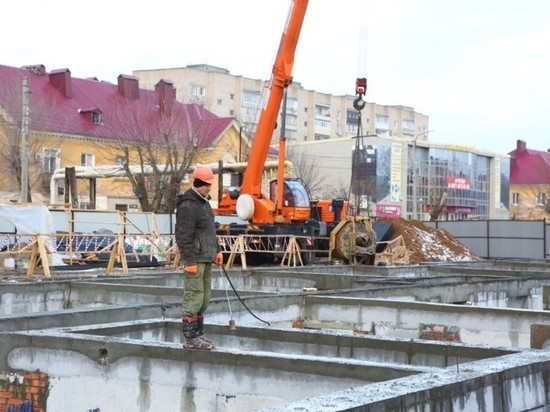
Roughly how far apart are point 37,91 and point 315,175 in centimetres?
2710

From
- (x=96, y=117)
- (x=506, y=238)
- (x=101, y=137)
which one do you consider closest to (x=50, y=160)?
(x=101, y=137)

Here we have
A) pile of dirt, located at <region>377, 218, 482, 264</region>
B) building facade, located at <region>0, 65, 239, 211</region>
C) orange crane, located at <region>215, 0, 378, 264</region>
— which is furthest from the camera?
building facade, located at <region>0, 65, 239, 211</region>

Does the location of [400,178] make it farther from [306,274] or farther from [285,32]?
[306,274]

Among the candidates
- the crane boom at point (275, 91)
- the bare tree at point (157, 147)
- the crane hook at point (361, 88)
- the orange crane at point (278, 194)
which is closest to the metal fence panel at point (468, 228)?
the bare tree at point (157, 147)

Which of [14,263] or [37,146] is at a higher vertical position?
[37,146]

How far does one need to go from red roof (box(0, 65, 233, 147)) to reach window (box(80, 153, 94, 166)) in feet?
4.39

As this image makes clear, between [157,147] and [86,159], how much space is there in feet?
29.5

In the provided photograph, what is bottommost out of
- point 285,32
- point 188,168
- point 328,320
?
point 328,320

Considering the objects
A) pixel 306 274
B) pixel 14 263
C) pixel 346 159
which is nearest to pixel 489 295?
pixel 306 274

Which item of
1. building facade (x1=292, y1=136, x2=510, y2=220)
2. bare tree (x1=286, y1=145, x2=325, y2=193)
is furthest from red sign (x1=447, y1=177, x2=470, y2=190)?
bare tree (x1=286, y1=145, x2=325, y2=193)

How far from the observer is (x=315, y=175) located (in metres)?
74.3

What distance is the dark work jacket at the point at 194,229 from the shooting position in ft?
26.0

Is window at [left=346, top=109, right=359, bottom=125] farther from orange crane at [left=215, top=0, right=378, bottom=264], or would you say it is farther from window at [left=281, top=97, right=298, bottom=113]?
orange crane at [left=215, top=0, right=378, bottom=264]

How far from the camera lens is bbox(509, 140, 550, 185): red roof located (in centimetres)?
9950
